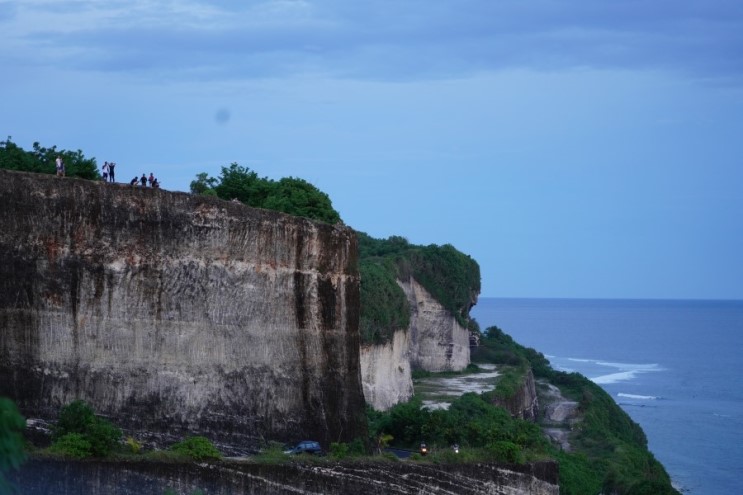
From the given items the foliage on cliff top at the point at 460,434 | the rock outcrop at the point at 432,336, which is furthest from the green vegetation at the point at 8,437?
the rock outcrop at the point at 432,336

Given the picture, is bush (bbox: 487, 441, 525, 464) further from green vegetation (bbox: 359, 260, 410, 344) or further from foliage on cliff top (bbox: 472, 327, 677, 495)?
green vegetation (bbox: 359, 260, 410, 344)

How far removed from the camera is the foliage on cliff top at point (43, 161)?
31.2m

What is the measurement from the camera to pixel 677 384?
104 meters

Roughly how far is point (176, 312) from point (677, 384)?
7958 cm

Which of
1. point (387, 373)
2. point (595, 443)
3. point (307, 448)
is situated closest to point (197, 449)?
point (307, 448)

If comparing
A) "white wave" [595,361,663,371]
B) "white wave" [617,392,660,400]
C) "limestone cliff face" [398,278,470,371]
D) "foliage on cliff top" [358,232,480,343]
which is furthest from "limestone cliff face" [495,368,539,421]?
"white wave" [595,361,663,371]

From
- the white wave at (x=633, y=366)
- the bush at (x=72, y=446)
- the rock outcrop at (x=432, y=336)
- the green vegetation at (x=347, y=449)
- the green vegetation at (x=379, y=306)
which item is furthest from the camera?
the white wave at (x=633, y=366)

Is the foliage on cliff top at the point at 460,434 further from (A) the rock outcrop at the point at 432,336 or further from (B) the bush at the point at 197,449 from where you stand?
(A) the rock outcrop at the point at 432,336

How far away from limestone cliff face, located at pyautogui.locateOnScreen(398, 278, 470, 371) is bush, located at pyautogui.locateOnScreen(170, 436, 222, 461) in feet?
112

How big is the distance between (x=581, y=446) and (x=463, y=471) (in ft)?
86.9

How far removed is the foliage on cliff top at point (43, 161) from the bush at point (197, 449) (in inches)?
289

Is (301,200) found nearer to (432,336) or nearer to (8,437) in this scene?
(8,437)

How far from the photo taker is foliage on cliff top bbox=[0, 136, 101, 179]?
102 ft

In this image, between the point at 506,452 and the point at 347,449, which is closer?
the point at 347,449
